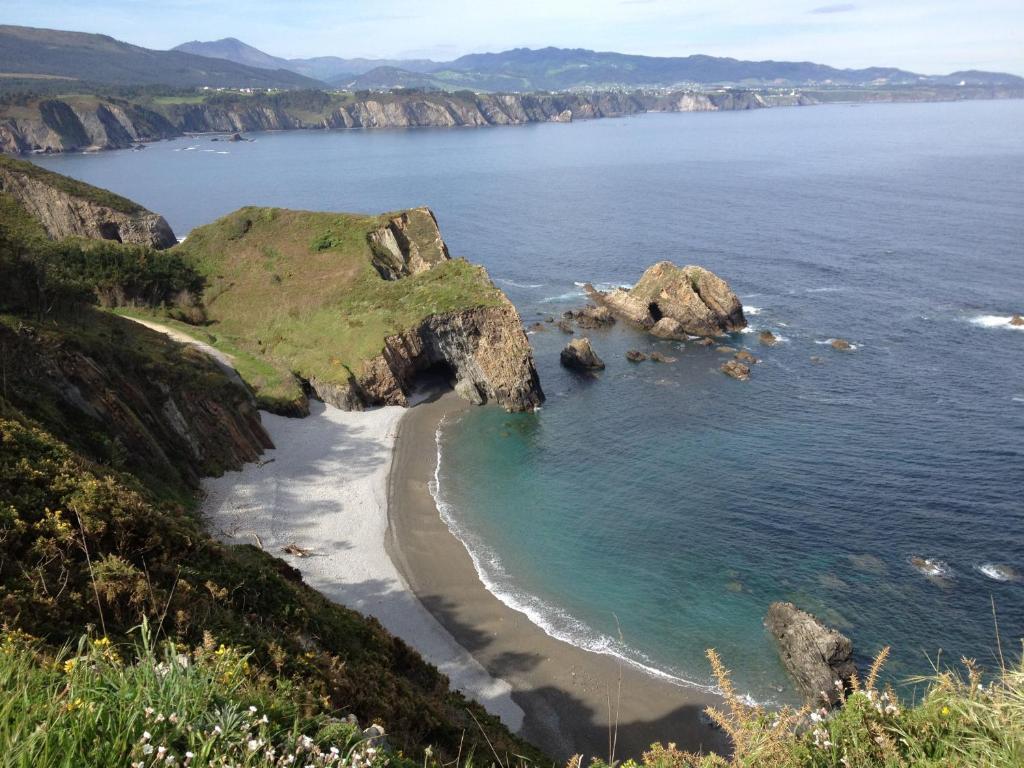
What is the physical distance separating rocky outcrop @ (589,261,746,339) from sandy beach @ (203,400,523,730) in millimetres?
34767

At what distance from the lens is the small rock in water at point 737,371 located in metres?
63.0

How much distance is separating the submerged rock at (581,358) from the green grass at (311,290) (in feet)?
33.5

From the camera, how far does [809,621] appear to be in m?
31.1

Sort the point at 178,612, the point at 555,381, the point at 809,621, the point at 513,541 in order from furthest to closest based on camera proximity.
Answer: the point at 555,381 < the point at 513,541 < the point at 809,621 < the point at 178,612

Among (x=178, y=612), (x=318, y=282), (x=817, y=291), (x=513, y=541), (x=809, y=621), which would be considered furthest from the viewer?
(x=817, y=291)

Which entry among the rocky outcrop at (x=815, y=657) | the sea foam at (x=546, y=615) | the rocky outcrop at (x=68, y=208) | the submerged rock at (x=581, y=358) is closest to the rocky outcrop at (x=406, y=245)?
the submerged rock at (x=581, y=358)

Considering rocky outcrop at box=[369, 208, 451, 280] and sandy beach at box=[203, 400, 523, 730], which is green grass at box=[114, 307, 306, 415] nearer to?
sandy beach at box=[203, 400, 523, 730]

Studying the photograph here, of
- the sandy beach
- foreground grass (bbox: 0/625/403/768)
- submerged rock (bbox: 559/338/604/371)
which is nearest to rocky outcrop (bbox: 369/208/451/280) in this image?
submerged rock (bbox: 559/338/604/371)

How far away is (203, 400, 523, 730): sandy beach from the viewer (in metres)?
32.0

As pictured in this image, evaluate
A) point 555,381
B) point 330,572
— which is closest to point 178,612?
point 330,572

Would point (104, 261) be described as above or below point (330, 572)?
above

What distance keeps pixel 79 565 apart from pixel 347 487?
30519mm

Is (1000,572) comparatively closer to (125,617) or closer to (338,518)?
(338,518)

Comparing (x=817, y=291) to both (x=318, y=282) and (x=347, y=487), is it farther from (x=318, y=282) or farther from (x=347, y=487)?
(x=347, y=487)
